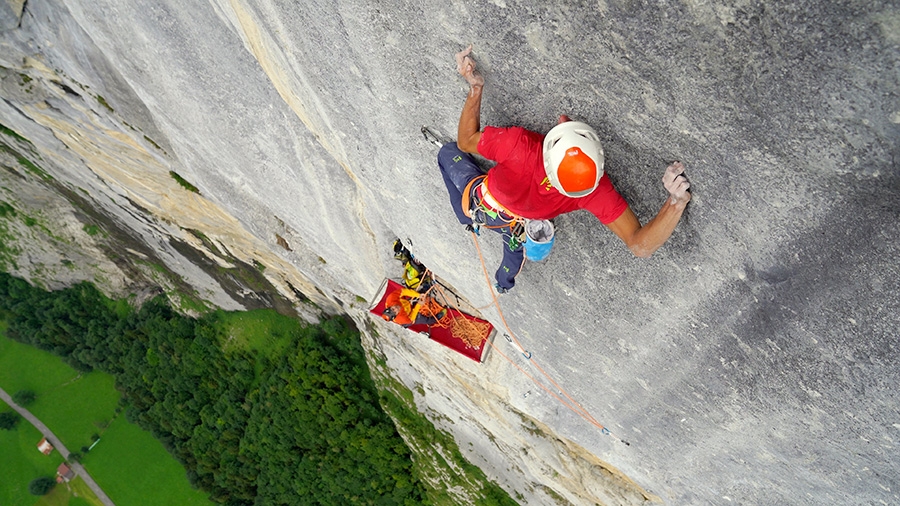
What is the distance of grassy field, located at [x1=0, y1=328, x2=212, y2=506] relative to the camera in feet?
68.7

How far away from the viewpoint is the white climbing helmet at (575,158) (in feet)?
10.0

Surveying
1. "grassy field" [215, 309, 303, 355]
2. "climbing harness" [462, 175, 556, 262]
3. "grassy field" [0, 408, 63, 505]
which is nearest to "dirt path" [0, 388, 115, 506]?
"grassy field" [0, 408, 63, 505]

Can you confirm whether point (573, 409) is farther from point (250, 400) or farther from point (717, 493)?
point (250, 400)

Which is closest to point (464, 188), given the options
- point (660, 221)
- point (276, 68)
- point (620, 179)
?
point (620, 179)

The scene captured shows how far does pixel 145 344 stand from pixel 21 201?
611 cm

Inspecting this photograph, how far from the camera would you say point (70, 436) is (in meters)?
21.8

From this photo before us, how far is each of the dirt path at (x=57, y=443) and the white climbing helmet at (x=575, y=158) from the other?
2603 centimetres

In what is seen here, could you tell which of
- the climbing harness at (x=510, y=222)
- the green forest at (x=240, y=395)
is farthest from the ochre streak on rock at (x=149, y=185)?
the climbing harness at (x=510, y=222)

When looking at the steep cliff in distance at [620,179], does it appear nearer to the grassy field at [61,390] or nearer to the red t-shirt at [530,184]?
the red t-shirt at [530,184]

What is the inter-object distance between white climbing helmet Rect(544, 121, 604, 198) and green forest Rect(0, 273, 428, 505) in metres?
11.9

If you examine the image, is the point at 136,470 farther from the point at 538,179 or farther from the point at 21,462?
the point at 538,179

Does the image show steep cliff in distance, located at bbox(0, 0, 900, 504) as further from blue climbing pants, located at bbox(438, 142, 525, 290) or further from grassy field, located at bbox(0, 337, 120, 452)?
grassy field, located at bbox(0, 337, 120, 452)

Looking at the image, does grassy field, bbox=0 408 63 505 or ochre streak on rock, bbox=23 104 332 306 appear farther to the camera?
grassy field, bbox=0 408 63 505

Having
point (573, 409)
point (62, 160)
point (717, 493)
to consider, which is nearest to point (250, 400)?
point (62, 160)
